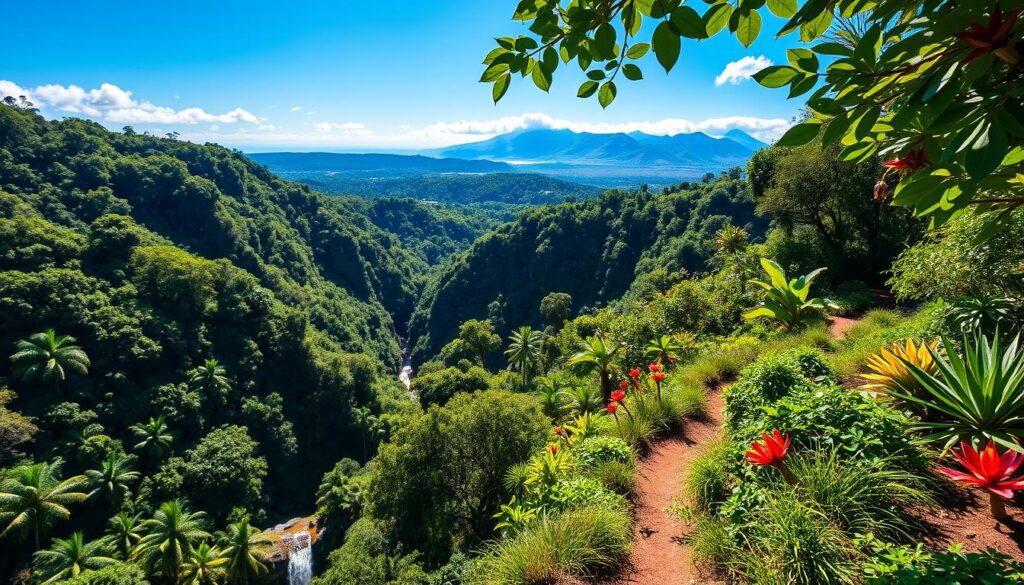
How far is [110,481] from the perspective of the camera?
24047mm

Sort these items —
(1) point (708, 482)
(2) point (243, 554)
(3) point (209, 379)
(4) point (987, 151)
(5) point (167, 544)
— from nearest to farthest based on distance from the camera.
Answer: (4) point (987, 151)
(1) point (708, 482)
(5) point (167, 544)
(2) point (243, 554)
(3) point (209, 379)

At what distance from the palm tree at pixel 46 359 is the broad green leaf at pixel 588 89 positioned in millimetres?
38759

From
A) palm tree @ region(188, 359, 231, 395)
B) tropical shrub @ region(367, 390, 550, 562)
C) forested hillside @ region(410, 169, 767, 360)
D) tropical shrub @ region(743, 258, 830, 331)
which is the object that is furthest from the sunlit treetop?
forested hillside @ region(410, 169, 767, 360)

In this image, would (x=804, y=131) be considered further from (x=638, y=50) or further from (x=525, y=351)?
(x=525, y=351)

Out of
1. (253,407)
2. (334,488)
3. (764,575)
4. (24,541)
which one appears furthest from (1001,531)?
(253,407)

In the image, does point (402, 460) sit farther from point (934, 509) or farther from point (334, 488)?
point (334, 488)

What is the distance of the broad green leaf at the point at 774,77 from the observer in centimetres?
113

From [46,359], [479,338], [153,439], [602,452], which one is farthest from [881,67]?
[46,359]

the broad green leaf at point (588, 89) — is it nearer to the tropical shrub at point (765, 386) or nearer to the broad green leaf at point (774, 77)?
the broad green leaf at point (774, 77)

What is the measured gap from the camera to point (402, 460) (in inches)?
564

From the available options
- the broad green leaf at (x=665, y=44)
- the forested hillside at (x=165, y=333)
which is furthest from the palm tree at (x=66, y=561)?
the broad green leaf at (x=665, y=44)

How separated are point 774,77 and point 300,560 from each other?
116 ft

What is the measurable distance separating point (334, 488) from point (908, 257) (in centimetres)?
3362

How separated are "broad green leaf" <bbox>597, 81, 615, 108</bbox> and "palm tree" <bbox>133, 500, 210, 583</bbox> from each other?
2803cm
